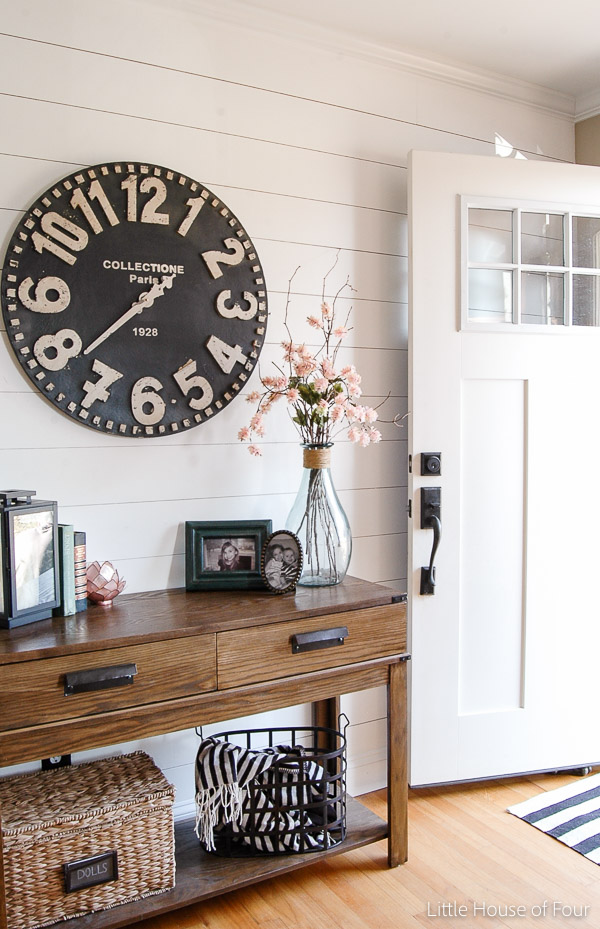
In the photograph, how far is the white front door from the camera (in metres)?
2.49

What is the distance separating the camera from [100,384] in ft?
6.86

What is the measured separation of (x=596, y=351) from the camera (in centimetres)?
266

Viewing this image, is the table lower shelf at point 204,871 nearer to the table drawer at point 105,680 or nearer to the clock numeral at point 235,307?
the table drawer at point 105,680

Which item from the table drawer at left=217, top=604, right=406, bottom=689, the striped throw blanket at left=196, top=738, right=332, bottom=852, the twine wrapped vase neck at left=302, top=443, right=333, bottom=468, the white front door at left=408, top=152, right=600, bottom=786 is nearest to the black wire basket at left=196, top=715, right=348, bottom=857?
the striped throw blanket at left=196, top=738, right=332, bottom=852

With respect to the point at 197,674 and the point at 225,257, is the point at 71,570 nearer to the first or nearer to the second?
the point at 197,674

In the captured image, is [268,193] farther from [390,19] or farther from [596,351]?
[596,351]

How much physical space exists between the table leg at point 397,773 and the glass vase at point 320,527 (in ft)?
1.08

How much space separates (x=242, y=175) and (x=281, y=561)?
3.90 ft

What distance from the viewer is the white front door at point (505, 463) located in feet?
8.18

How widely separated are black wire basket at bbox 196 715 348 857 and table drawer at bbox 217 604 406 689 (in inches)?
10.9

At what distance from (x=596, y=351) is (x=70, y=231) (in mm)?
1807

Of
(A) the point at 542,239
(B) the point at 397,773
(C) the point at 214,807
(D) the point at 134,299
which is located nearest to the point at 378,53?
(A) the point at 542,239

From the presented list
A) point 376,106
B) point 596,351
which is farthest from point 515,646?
point 376,106

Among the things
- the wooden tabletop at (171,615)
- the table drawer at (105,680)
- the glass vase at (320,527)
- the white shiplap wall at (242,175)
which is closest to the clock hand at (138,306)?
the white shiplap wall at (242,175)
